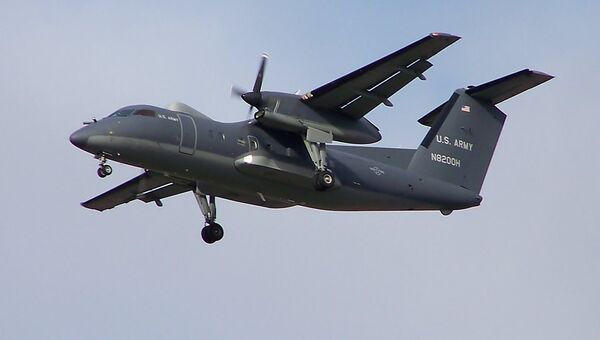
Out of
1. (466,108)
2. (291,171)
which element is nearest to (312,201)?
(291,171)

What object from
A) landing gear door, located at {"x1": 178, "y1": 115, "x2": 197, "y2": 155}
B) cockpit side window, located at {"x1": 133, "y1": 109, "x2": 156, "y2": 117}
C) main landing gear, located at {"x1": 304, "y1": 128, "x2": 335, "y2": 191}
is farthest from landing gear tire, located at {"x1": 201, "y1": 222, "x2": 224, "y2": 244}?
cockpit side window, located at {"x1": 133, "y1": 109, "x2": 156, "y2": 117}

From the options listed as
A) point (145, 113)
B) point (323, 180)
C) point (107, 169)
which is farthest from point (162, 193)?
point (323, 180)

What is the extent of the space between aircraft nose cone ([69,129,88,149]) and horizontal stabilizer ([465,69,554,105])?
9.14 m

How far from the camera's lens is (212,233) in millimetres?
26141

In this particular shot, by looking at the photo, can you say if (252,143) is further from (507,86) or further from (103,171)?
(507,86)

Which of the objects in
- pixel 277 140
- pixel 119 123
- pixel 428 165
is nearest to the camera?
pixel 119 123

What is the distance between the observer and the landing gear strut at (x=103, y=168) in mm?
22766

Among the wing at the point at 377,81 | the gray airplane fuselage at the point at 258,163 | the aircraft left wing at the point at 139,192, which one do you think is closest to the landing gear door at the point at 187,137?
the gray airplane fuselage at the point at 258,163

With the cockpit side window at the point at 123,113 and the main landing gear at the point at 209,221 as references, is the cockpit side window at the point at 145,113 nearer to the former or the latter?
the cockpit side window at the point at 123,113

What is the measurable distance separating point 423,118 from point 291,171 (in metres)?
4.96

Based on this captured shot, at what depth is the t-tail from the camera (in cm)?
2667

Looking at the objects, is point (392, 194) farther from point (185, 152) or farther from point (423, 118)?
point (185, 152)

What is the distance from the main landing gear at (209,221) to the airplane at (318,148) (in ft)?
0.07

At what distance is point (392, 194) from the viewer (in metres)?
25.6
